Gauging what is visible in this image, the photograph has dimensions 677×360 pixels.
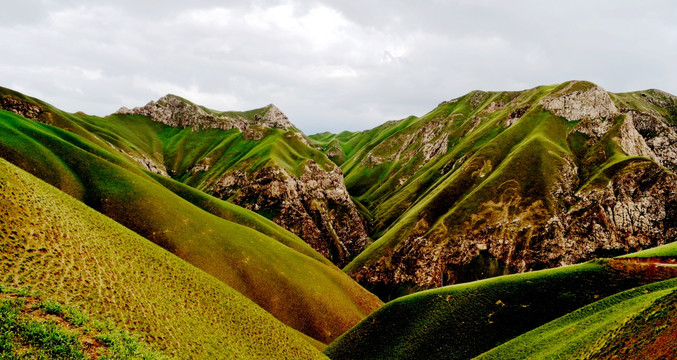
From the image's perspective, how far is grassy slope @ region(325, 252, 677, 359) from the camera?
41688 mm

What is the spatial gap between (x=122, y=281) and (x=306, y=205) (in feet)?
477

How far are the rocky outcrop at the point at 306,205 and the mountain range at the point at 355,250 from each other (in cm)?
86

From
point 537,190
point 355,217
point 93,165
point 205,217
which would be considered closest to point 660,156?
point 537,190

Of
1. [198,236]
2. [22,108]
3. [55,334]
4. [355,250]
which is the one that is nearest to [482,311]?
[55,334]

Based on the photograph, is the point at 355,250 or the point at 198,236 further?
the point at 355,250

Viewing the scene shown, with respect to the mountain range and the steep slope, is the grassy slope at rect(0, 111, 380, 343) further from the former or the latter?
the steep slope

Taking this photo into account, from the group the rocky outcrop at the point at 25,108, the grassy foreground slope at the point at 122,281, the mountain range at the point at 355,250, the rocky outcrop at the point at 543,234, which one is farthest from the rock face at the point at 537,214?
the rocky outcrop at the point at 25,108

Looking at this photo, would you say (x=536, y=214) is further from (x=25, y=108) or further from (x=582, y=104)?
(x=25, y=108)

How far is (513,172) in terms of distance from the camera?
15212cm

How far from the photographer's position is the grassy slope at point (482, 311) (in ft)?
137

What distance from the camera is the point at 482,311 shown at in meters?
47.6

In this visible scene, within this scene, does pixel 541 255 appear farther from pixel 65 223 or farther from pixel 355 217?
pixel 65 223

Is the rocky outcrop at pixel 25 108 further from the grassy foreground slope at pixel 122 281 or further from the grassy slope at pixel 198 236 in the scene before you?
the grassy foreground slope at pixel 122 281

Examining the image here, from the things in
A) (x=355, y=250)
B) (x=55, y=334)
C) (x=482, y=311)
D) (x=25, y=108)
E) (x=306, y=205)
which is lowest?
(x=355, y=250)
